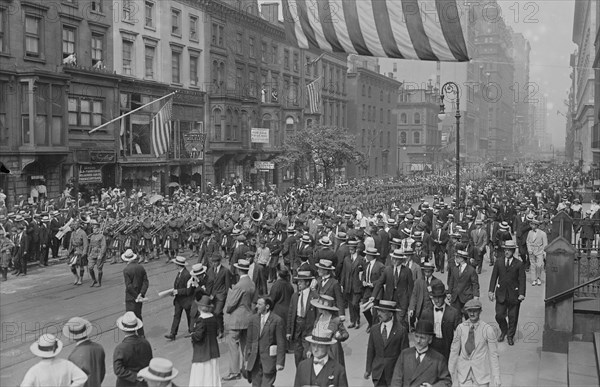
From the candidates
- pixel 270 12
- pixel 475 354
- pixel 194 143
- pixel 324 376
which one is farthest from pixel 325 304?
pixel 270 12

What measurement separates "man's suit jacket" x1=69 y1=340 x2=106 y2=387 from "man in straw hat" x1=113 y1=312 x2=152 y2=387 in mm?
217

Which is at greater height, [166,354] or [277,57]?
[277,57]

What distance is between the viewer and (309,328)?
34.5 ft

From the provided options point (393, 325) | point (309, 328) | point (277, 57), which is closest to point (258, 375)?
point (309, 328)

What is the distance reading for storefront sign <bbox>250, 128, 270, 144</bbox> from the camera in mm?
49438

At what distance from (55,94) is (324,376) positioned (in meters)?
28.7

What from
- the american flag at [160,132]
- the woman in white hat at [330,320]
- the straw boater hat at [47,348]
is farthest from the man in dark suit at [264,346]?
the american flag at [160,132]

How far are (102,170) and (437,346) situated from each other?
98.0ft

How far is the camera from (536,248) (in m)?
17.9

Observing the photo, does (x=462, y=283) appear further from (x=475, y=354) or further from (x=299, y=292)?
(x=475, y=354)

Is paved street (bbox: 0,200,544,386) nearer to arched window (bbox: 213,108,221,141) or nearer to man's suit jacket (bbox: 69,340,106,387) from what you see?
man's suit jacket (bbox: 69,340,106,387)

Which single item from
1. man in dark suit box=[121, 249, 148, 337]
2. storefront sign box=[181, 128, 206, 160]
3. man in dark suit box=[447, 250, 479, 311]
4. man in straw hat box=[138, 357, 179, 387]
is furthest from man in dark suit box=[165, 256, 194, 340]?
storefront sign box=[181, 128, 206, 160]

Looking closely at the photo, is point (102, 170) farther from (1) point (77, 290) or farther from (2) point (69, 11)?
(1) point (77, 290)

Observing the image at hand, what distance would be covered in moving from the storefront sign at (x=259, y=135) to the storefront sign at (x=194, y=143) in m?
5.98
